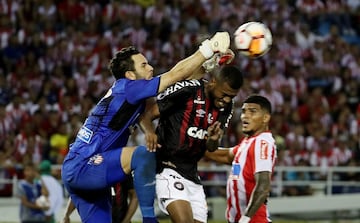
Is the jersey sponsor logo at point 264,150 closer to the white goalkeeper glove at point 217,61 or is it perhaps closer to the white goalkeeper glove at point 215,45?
the white goalkeeper glove at point 217,61

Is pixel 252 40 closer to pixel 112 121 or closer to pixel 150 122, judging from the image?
pixel 150 122

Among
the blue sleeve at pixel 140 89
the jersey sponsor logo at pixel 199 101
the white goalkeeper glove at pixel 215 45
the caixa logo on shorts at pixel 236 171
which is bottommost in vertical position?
the caixa logo on shorts at pixel 236 171

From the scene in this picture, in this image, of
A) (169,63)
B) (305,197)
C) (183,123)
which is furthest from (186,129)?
(169,63)

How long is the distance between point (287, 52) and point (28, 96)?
22.7 ft

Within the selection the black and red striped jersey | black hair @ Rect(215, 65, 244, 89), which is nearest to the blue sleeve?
the black and red striped jersey

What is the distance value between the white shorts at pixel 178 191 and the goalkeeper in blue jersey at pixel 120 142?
18.6 inches

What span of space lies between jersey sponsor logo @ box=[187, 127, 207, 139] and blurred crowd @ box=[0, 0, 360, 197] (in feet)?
31.8

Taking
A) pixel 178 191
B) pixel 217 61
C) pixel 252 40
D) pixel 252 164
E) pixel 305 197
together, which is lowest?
pixel 305 197

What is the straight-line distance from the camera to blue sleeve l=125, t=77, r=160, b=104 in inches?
345

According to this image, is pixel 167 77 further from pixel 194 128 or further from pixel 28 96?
pixel 28 96

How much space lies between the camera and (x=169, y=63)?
2272 cm

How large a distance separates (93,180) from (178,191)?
92 centimetres

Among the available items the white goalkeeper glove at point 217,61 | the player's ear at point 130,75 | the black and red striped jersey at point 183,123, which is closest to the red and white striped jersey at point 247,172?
the black and red striped jersey at point 183,123

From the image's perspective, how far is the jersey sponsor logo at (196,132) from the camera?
9570 mm
